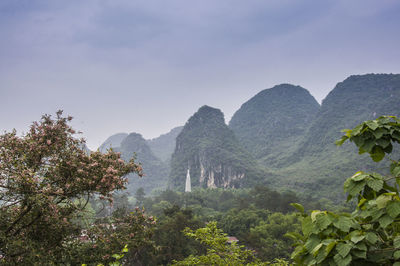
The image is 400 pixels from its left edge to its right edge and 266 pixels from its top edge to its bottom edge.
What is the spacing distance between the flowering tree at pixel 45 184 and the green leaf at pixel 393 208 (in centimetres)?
371

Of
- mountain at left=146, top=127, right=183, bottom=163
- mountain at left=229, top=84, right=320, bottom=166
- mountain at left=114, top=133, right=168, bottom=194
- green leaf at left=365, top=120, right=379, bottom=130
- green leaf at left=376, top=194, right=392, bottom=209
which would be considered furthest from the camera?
mountain at left=146, top=127, right=183, bottom=163

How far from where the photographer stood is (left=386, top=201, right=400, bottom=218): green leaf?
1.35 meters

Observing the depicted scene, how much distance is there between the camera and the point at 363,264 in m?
1.37

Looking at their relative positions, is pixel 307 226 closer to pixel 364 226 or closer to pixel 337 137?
pixel 364 226

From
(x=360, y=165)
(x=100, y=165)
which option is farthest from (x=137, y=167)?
(x=360, y=165)

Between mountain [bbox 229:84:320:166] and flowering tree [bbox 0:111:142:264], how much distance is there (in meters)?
84.5

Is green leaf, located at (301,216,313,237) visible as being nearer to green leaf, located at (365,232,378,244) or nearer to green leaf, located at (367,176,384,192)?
green leaf, located at (365,232,378,244)

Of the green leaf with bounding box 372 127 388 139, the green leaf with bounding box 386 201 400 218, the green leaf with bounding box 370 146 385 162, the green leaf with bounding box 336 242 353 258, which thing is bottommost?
the green leaf with bounding box 336 242 353 258

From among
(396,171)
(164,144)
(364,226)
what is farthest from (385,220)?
(164,144)

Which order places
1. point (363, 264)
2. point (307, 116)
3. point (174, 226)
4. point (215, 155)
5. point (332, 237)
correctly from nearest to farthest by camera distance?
1. point (363, 264)
2. point (332, 237)
3. point (174, 226)
4. point (215, 155)
5. point (307, 116)

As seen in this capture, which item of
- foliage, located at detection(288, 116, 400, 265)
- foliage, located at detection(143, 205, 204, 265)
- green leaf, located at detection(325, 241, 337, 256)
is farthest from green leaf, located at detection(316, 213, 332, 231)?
foliage, located at detection(143, 205, 204, 265)

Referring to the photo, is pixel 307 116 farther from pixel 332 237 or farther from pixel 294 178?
pixel 332 237

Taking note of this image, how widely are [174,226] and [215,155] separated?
55222 mm

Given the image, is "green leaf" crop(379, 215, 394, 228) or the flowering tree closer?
"green leaf" crop(379, 215, 394, 228)
